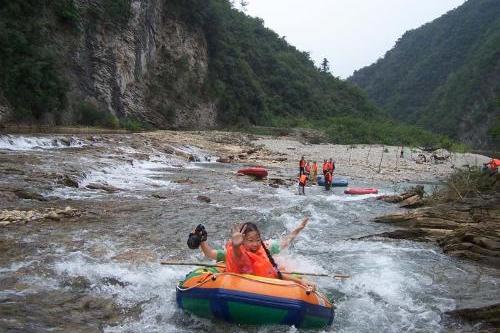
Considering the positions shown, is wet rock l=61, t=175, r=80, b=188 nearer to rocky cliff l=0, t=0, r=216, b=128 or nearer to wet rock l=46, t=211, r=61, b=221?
wet rock l=46, t=211, r=61, b=221

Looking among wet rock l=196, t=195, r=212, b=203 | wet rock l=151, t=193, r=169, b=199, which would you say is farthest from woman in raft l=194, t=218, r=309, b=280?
wet rock l=151, t=193, r=169, b=199

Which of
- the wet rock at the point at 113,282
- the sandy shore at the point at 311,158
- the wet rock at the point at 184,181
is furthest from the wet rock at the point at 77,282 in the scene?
the sandy shore at the point at 311,158

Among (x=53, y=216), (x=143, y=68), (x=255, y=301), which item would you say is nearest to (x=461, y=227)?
(x=255, y=301)

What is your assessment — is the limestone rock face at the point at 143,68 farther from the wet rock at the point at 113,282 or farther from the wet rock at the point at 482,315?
the wet rock at the point at 482,315

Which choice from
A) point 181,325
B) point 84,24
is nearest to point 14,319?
point 181,325

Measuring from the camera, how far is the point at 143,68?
38781 mm

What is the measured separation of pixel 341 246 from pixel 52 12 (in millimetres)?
25381

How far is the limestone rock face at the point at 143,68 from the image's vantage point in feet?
102

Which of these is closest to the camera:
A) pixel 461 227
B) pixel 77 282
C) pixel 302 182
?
pixel 77 282

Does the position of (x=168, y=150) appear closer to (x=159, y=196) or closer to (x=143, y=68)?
(x=159, y=196)

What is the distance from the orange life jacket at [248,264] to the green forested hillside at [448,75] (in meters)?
74.2

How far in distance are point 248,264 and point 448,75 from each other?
406 feet

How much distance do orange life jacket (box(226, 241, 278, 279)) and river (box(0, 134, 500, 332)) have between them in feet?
2.07

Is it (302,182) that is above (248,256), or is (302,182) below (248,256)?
below
